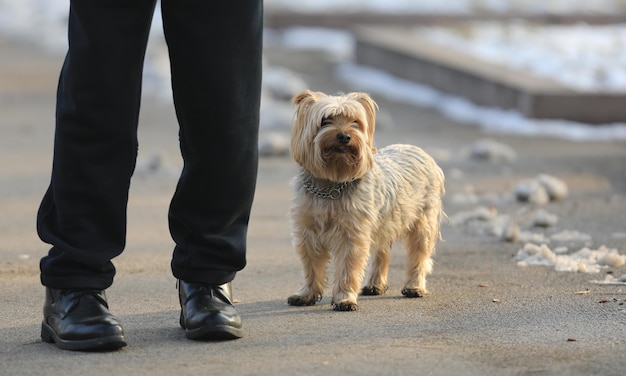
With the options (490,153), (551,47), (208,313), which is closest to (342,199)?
(208,313)

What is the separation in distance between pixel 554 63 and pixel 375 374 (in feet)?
37.5

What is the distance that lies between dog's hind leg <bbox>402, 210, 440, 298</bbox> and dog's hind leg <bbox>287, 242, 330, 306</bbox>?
34cm

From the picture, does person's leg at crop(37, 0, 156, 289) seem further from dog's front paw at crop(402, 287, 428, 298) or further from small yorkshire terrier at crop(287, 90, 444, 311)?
dog's front paw at crop(402, 287, 428, 298)

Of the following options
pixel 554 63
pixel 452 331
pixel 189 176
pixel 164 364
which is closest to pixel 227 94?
pixel 189 176

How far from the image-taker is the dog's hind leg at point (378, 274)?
5.06 metres

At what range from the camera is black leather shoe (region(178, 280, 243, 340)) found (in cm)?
388

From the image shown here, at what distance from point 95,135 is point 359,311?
52.4 inches

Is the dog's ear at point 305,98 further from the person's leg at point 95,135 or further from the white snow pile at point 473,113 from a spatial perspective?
the white snow pile at point 473,113

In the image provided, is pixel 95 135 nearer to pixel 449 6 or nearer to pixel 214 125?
pixel 214 125

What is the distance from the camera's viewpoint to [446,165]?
8.73m

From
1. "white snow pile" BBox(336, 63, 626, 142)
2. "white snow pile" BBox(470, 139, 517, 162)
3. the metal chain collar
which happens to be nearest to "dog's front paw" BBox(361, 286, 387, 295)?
the metal chain collar

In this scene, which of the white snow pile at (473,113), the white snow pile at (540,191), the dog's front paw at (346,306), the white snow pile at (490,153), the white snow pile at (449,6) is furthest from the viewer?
the white snow pile at (449,6)

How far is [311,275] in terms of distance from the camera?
4789 millimetres

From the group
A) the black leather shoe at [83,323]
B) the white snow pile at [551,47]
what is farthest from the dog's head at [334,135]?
the white snow pile at [551,47]
